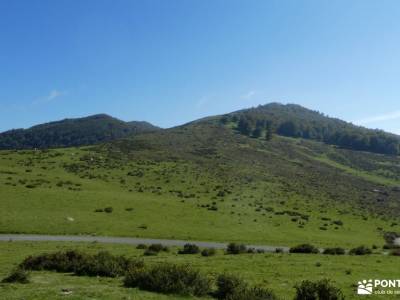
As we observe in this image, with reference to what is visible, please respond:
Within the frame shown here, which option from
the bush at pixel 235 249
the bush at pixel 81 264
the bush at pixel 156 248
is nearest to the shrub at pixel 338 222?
the bush at pixel 235 249

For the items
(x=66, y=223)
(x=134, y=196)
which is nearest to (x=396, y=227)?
(x=134, y=196)

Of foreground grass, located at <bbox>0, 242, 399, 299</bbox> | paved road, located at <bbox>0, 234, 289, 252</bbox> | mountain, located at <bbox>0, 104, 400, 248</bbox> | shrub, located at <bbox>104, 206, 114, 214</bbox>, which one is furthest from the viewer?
shrub, located at <bbox>104, 206, 114, 214</bbox>

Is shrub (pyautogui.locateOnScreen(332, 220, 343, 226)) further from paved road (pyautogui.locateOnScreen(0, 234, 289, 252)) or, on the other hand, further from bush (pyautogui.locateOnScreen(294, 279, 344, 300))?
bush (pyautogui.locateOnScreen(294, 279, 344, 300))

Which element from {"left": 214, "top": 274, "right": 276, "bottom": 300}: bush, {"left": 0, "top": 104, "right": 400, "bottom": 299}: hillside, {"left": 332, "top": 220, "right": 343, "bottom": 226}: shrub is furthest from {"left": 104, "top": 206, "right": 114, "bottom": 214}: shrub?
{"left": 214, "top": 274, "right": 276, "bottom": 300}: bush

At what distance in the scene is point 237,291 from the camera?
17594 millimetres

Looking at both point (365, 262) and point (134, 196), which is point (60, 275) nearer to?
point (365, 262)

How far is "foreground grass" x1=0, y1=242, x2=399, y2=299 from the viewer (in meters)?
17.1

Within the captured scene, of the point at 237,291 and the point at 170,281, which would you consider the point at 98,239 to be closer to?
the point at 170,281

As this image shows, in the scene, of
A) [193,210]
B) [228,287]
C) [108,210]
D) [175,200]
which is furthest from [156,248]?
[175,200]

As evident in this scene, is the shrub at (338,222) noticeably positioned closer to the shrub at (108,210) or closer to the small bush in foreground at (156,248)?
the shrub at (108,210)

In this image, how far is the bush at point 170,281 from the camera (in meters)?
18.1

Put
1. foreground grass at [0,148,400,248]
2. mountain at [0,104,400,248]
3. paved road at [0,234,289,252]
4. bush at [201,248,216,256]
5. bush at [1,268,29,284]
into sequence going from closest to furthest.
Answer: bush at [1,268,29,284], bush at [201,248,216,256], paved road at [0,234,289,252], foreground grass at [0,148,400,248], mountain at [0,104,400,248]

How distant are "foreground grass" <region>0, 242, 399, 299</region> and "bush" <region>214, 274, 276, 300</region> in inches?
99.9

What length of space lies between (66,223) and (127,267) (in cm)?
3585
